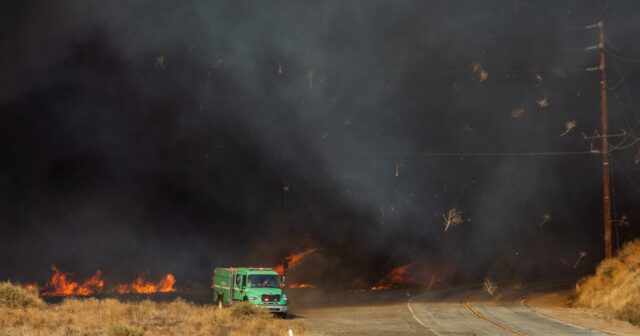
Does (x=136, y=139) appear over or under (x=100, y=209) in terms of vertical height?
over

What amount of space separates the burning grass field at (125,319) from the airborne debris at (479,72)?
5196cm

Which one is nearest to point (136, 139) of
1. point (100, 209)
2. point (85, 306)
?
point (100, 209)

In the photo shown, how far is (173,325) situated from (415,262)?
43130 mm

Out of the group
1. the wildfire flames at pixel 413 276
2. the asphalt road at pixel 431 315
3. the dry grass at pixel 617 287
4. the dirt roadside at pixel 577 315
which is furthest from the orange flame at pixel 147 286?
the dry grass at pixel 617 287

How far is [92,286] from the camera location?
5462 cm

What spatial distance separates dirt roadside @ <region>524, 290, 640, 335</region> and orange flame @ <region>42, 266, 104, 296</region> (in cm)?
3140

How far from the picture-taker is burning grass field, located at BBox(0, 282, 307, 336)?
70.2 ft

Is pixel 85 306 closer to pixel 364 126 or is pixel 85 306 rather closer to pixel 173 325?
pixel 173 325

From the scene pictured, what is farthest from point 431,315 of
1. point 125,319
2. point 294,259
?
point 294,259

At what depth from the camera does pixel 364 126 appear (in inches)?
2798

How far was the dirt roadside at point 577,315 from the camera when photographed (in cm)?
2811

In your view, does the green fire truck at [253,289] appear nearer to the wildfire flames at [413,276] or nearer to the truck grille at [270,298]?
the truck grille at [270,298]

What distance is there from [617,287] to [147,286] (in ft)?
113

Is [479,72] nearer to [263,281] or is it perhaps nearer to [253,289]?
[263,281]
